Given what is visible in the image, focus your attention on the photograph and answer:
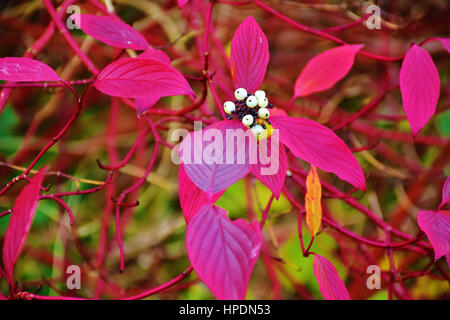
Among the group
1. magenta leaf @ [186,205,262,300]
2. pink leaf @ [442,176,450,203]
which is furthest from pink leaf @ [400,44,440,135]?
magenta leaf @ [186,205,262,300]

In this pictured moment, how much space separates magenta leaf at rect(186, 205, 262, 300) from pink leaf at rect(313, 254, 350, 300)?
0.06 metres

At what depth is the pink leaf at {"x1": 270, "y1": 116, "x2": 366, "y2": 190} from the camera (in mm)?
253

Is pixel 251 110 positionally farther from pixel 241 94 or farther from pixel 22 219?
pixel 22 219

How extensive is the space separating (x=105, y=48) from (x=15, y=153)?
24 cm

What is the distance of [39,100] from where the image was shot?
0.74 m

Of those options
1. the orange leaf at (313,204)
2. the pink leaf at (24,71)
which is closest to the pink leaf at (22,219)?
the pink leaf at (24,71)

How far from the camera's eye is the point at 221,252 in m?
0.22

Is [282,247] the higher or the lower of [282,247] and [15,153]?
the lower

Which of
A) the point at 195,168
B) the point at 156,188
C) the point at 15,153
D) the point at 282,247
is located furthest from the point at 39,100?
the point at 195,168

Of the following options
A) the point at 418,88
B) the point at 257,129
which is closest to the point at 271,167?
the point at 257,129

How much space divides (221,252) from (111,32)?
170mm

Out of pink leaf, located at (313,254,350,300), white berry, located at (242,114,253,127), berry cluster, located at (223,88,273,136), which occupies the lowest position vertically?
pink leaf, located at (313,254,350,300)

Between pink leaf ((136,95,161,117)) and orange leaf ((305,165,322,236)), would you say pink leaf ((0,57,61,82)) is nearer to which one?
pink leaf ((136,95,161,117))
